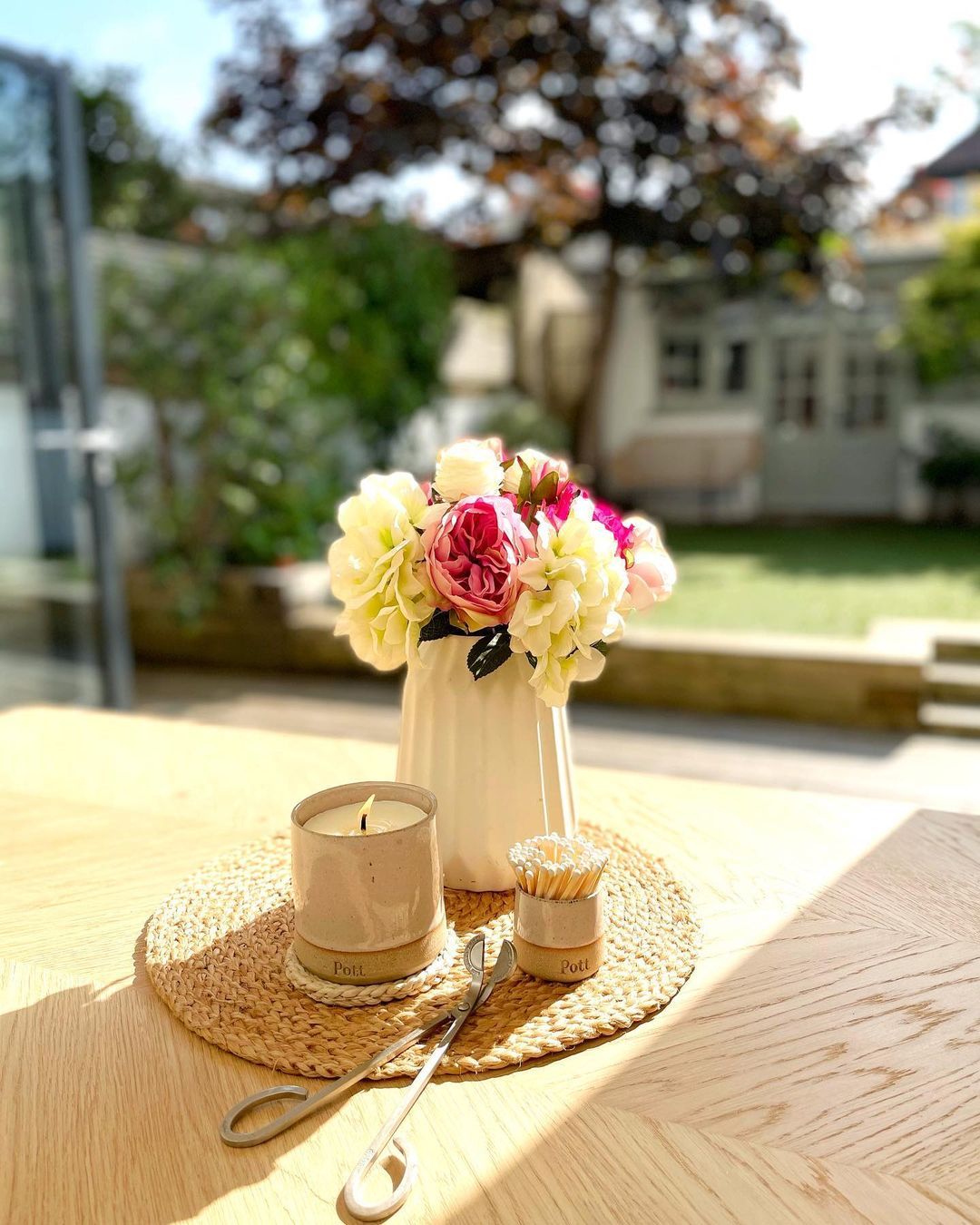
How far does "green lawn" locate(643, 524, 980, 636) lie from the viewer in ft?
15.4

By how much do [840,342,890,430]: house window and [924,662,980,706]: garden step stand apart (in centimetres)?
615

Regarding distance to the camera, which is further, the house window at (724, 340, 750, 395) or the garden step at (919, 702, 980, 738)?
the house window at (724, 340, 750, 395)

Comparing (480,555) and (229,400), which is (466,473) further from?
(229,400)

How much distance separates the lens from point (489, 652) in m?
0.85

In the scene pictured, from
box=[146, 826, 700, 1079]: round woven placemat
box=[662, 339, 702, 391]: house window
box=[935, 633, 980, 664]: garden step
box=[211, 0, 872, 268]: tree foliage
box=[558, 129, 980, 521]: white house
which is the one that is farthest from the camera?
box=[662, 339, 702, 391]: house window

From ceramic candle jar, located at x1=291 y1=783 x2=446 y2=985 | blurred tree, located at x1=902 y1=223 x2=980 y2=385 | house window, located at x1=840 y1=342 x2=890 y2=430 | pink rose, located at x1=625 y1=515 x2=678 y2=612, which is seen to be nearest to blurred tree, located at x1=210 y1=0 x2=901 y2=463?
blurred tree, located at x1=902 y1=223 x2=980 y2=385

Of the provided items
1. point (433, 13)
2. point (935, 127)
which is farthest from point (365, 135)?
point (935, 127)

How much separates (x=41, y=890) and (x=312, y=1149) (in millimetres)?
498

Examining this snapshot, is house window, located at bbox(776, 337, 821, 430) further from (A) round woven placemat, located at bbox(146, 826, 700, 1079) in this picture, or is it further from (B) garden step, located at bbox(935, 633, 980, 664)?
(A) round woven placemat, located at bbox(146, 826, 700, 1079)

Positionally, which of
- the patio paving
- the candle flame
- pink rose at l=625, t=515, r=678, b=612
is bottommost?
the patio paving

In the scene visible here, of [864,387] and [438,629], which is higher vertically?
[864,387]

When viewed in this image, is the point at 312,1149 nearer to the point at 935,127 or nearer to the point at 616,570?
the point at 616,570

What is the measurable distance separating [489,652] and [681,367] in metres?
9.57

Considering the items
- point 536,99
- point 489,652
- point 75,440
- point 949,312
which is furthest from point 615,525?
point 949,312
